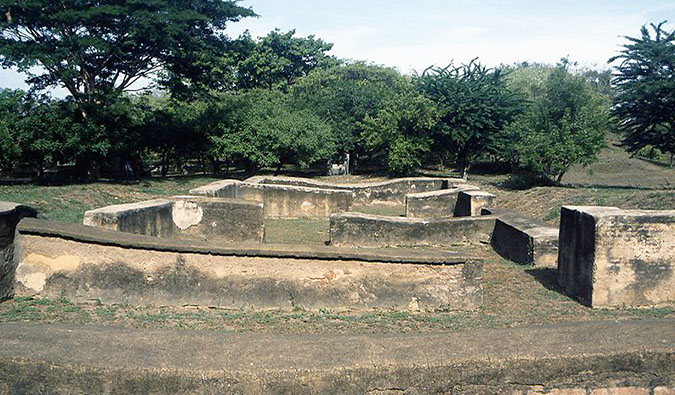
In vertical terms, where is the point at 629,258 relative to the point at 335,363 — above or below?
below

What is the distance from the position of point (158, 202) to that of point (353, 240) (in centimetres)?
352

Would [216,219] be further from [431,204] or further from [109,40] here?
[109,40]

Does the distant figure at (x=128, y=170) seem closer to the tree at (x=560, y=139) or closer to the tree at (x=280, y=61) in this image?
the tree at (x=280, y=61)

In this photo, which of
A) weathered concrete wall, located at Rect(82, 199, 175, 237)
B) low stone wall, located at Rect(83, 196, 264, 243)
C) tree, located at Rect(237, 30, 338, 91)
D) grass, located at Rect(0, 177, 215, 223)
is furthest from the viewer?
tree, located at Rect(237, 30, 338, 91)

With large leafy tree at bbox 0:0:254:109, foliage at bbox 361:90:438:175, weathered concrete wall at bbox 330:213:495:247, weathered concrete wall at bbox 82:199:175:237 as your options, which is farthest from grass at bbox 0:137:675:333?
foliage at bbox 361:90:438:175

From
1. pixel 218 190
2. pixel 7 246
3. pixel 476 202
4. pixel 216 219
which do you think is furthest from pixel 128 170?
pixel 7 246

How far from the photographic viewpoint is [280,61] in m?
40.0

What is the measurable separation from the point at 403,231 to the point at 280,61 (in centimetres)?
3119

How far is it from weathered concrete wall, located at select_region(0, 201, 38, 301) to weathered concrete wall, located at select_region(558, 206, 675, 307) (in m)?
6.43

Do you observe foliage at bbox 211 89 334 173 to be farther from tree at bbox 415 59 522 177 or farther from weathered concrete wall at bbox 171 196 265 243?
weathered concrete wall at bbox 171 196 265 243

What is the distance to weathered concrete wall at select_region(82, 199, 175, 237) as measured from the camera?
7887mm

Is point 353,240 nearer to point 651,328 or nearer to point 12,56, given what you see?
point 651,328

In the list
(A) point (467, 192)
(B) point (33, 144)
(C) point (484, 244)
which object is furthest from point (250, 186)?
(B) point (33, 144)

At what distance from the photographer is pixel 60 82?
21047mm
